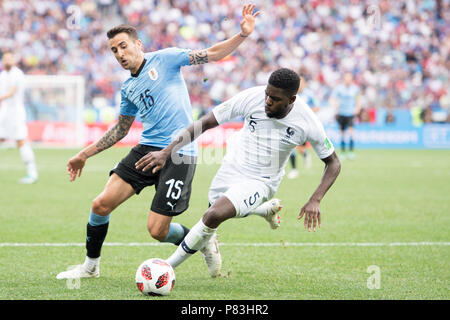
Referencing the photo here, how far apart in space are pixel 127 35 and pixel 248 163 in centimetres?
163

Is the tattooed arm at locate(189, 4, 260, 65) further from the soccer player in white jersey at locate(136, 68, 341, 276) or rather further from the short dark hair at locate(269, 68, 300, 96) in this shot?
the short dark hair at locate(269, 68, 300, 96)

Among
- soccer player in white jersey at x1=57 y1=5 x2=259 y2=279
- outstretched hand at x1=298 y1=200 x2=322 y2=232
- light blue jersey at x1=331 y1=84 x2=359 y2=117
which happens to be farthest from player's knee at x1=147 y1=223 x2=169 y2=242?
light blue jersey at x1=331 y1=84 x2=359 y2=117

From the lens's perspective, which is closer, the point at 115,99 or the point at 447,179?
the point at 447,179

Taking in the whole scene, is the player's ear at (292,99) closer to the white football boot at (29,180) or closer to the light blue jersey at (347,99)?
the white football boot at (29,180)

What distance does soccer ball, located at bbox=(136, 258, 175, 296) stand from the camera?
17.2ft

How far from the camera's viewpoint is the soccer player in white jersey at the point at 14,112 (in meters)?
13.6

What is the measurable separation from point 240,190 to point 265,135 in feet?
1.89

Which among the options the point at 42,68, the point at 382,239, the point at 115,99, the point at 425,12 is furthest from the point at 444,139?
the point at 382,239

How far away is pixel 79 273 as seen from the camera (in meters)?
6.00

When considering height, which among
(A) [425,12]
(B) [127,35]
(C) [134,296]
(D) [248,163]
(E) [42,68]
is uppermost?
(A) [425,12]

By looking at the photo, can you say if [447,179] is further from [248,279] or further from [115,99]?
[115,99]

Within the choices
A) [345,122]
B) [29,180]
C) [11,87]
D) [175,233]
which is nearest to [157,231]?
[175,233]

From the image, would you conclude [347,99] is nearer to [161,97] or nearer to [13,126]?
[13,126]

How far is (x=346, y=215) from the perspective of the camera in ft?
33.3
